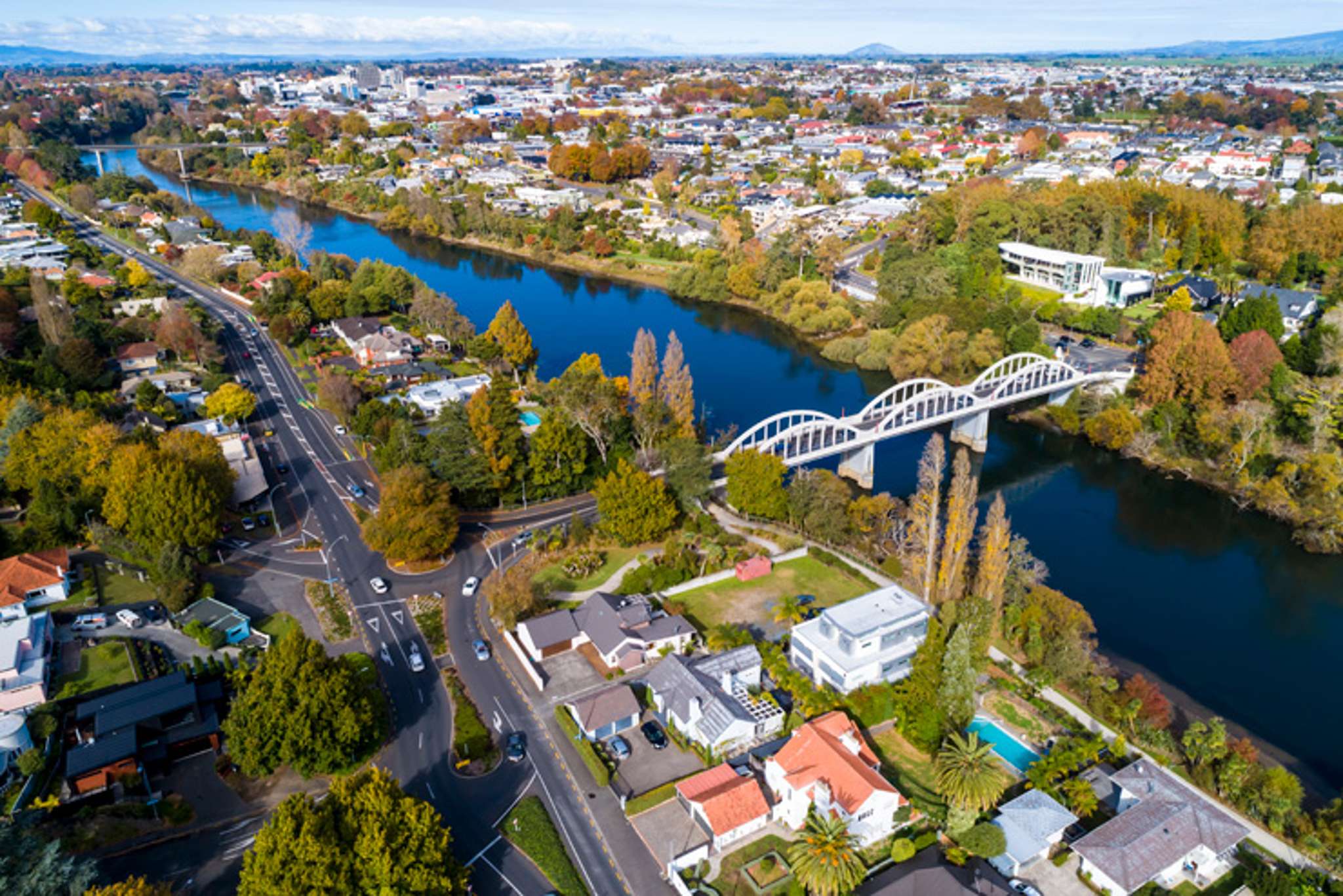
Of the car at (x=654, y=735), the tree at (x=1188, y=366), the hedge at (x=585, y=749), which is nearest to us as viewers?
the hedge at (x=585, y=749)

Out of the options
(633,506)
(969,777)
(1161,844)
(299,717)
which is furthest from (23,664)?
(1161,844)

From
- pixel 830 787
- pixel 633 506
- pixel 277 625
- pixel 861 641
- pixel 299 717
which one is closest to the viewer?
pixel 830 787

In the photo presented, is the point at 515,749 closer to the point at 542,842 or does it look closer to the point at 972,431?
the point at 542,842

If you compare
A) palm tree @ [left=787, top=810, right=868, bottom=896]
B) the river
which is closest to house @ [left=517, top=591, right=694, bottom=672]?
palm tree @ [left=787, top=810, right=868, bottom=896]

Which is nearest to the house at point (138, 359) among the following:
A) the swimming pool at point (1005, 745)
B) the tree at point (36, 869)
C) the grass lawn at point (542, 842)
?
the tree at point (36, 869)

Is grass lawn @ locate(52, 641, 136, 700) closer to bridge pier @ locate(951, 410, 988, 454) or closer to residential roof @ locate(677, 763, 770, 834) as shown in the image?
→ residential roof @ locate(677, 763, 770, 834)

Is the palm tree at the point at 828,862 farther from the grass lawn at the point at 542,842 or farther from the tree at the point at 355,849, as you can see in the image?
the tree at the point at 355,849
